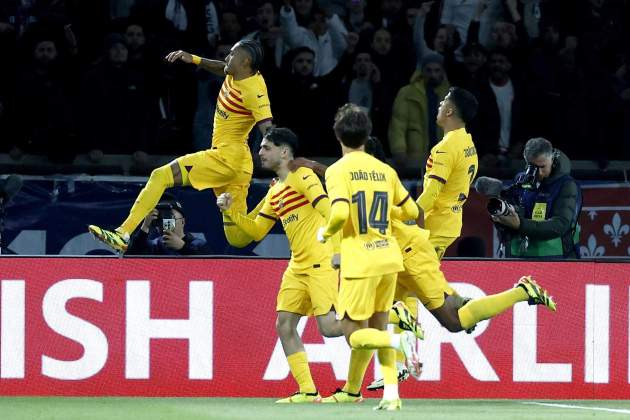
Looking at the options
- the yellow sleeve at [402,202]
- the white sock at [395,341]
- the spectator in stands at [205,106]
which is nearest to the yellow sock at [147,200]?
the spectator in stands at [205,106]

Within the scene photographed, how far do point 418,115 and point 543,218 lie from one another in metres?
3.40

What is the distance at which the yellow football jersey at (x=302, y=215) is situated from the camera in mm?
11188

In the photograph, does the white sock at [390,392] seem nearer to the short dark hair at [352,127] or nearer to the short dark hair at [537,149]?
the short dark hair at [352,127]

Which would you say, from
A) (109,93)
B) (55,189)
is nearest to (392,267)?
(55,189)

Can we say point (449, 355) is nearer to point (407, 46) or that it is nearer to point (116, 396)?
point (116, 396)

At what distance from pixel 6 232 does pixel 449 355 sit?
4082 millimetres

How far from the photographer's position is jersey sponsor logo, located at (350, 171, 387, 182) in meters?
9.63

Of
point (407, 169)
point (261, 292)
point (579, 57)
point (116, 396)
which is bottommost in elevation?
point (116, 396)

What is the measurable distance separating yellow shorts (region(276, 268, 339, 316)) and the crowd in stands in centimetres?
358

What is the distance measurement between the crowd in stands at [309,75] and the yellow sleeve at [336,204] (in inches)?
202

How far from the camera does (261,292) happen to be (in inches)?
470

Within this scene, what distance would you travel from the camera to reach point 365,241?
971 centimetres

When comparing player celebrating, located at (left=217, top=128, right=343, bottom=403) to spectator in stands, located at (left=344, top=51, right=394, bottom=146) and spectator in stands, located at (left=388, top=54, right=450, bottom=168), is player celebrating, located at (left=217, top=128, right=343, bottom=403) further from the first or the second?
spectator in stands, located at (left=344, top=51, right=394, bottom=146)

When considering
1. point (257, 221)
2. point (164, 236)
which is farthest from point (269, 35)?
point (257, 221)
